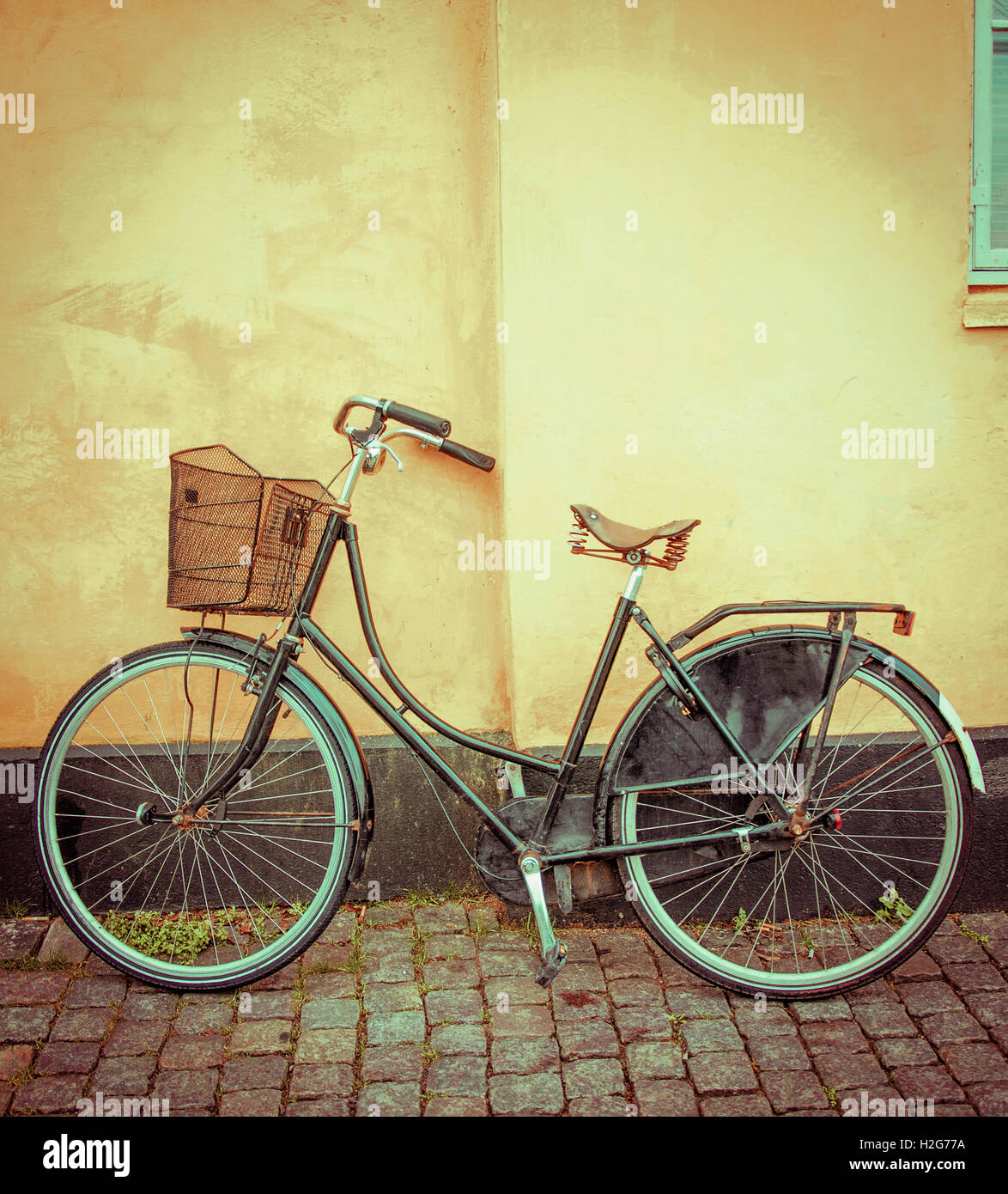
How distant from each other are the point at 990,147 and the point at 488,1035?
3405 millimetres

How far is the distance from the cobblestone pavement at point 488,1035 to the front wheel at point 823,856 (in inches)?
7.3

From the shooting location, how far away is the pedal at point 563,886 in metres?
3.20

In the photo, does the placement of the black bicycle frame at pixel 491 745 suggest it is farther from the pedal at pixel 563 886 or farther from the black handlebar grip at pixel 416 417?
the black handlebar grip at pixel 416 417

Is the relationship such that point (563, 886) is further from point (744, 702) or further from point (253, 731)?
point (253, 731)

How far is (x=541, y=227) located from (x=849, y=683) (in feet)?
6.40

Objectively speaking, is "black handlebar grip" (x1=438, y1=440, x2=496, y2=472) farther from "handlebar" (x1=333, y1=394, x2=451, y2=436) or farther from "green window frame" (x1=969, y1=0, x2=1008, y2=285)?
"green window frame" (x1=969, y1=0, x2=1008, y2=285)

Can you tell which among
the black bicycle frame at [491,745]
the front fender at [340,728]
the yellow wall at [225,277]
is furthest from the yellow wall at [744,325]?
the front fender at [340,728]

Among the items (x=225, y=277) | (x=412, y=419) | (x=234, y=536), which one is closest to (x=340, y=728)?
(x=234, y=536)

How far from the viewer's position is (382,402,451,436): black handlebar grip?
9.78ft

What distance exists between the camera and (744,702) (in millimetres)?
3133

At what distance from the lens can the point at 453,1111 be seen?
8.97 ft

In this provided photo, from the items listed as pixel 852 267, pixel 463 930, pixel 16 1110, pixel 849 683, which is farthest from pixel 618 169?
pixel 16 1110
